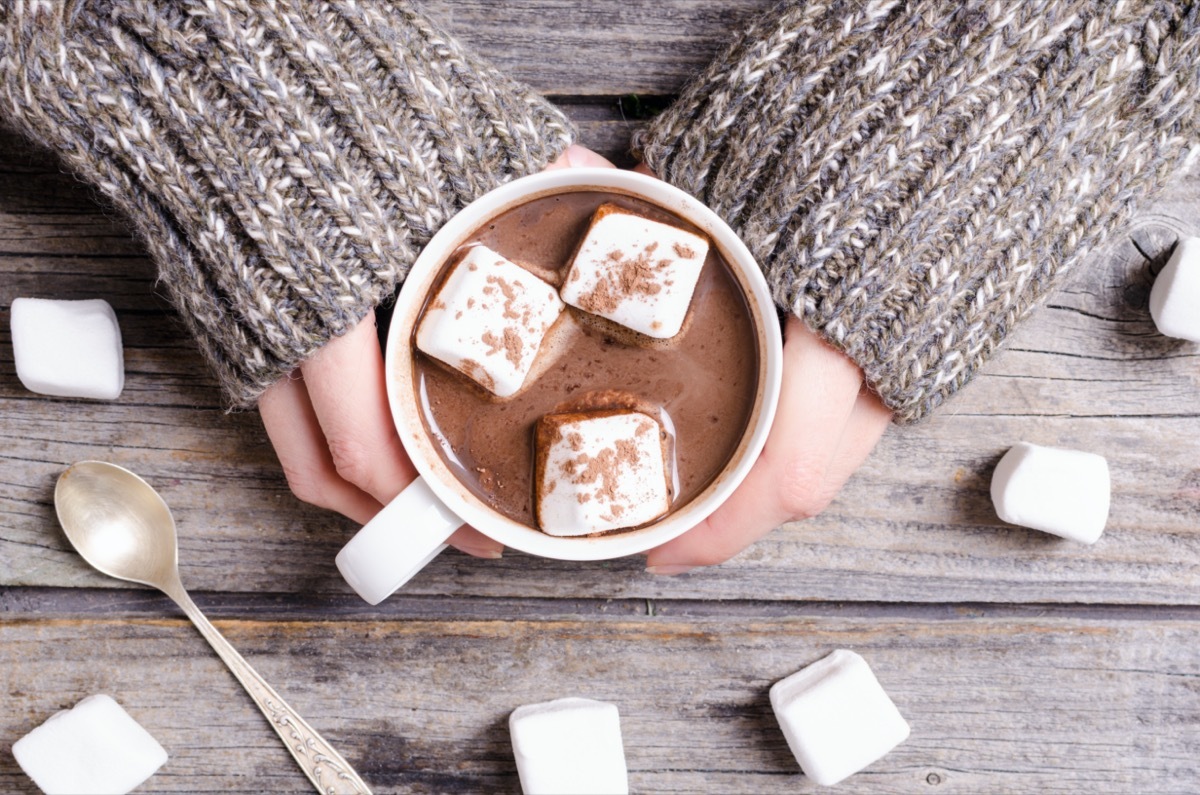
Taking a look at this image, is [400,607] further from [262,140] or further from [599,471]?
[262,140]

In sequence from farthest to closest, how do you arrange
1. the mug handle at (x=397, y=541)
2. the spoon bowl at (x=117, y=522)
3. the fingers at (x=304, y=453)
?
the spoon bowl at (x=117, y=522) < the fingers at (x=304, y=453) < the mug handle at (x=397, y=541)

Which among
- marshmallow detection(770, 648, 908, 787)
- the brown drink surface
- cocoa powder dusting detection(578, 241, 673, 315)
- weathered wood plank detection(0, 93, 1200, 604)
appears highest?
cocoa powder dusting detection(578, 241, 673, 315)

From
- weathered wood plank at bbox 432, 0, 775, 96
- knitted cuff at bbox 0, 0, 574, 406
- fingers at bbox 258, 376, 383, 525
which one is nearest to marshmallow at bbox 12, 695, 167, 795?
fingers at bbox 258, 376, 383, 525

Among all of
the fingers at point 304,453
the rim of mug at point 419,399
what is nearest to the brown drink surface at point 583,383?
the rim of mug at point 419,399

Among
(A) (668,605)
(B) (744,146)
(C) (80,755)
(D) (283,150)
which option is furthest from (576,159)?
(C) (80,755)

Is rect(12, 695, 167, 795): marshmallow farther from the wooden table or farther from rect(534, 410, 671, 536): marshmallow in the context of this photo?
rect(534, 410, 671, 536): marshmallow

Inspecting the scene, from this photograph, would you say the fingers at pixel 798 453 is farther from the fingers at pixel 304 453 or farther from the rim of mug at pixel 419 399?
the fingers at pixel 304 453
